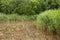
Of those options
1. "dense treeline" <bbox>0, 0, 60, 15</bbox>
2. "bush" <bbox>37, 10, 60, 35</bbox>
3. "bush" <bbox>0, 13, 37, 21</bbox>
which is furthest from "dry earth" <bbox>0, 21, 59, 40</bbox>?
"dense treeline" <bbox>0, 0, 60, 15</bbox>

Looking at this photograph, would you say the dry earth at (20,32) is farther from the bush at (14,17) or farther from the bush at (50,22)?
the bush at (14,17)

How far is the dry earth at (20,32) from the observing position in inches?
257

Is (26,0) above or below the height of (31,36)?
above

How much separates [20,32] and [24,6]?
2.41m

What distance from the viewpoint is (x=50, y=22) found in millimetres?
6789

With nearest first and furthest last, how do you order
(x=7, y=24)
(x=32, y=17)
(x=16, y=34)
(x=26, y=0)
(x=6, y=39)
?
(x=6, y=39) < (x=16, y=34) < (x=7, y=24) < (x=32, y=17) < (x=26, y=0)

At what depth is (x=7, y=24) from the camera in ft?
24.3

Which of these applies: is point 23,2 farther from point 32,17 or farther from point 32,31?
point 32,31

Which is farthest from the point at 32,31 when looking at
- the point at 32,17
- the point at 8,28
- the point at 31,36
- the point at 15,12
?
the point at 15,12

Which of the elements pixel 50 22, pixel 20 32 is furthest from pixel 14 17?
pixel 50 22

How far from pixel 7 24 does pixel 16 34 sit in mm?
861

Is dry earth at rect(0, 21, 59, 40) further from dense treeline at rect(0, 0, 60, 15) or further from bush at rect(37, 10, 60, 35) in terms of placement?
dense treeline at rect(0, 0, 60, 15)

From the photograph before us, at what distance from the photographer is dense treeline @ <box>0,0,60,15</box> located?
9047 millimetres

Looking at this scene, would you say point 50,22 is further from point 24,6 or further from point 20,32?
point 24,6
